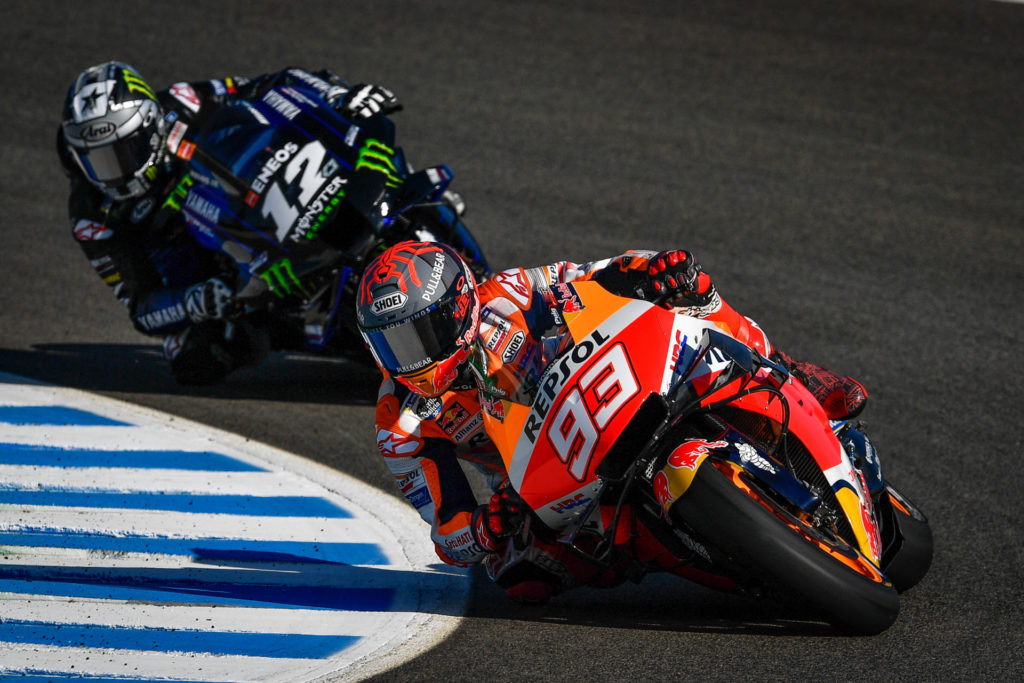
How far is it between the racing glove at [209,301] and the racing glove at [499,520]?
3206 millimetres

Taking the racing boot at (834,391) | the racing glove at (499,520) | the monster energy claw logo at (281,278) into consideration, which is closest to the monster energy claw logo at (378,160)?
the monster energy claw logo at (281,278)

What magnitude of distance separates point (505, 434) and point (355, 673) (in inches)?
42.5

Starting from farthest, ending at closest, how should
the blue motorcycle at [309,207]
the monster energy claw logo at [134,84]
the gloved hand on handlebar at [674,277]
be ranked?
the monster energy claw logo at [134,84] → the blue motorcycle at [309,207] → the gloved hand on handlebar at [674,277]

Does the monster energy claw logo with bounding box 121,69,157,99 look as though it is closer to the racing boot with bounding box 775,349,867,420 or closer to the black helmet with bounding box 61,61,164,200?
the black helmet with bounding box 61,61,164,200

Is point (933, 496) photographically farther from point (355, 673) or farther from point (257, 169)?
point (257, 169)

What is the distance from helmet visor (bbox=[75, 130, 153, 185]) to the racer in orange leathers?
2.97 meters

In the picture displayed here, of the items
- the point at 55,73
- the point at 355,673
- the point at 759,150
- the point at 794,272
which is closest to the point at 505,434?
the point at 355,673

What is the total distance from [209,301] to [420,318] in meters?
3.26

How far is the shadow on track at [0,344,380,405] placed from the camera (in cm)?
748

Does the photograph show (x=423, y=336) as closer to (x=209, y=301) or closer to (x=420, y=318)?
(x=420, y=318)

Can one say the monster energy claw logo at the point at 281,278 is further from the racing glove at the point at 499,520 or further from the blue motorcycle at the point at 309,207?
the racing glove at the point at 499,520

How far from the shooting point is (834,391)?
16.4ft

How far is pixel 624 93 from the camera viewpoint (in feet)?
38.3

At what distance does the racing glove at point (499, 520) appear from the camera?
435 centimetres
